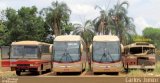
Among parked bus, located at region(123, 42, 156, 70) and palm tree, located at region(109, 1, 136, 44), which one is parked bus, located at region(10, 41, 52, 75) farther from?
palm tree, located at region(109, 1, 136, 44)

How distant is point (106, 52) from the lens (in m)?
34.5

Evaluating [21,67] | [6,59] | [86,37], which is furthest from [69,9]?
[21,67]

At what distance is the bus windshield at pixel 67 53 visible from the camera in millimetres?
34406

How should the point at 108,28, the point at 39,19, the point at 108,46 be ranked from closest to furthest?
1. the point at 108,46
2. the point at 108,28
3. the point at 39,19

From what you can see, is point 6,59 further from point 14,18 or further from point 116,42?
point 14,18

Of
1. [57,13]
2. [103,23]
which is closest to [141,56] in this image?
[103,23]

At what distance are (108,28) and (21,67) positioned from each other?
Result: 78.3ft

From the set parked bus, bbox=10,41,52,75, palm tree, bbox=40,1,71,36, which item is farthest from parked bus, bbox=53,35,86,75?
palm tree, bbox=40,1,71,36

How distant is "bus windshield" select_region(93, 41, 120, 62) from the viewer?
113 feet

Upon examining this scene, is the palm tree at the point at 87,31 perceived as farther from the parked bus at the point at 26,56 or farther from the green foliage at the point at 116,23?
the parked bus at the point at 26,56

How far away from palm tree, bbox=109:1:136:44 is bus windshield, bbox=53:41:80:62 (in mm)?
23709

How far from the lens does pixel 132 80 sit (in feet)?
29.2

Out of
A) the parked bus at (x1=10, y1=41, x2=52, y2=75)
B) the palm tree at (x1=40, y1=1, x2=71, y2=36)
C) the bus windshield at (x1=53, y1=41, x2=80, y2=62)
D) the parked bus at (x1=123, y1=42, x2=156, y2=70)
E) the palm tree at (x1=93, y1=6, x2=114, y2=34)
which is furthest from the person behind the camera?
the palm tree at (x1=40, y1=1, x2=71, y2=36)

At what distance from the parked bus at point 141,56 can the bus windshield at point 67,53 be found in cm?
586
